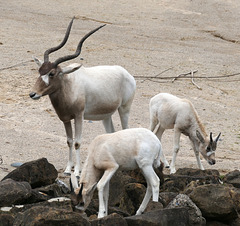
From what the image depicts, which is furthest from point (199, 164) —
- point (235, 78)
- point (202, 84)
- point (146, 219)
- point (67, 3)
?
point (67, 3)

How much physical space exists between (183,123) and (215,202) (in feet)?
10.9

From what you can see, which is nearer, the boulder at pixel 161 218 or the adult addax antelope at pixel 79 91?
the boulder at pixel 161 218

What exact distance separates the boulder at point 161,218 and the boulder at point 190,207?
29cm

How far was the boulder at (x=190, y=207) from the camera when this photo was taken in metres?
7.98

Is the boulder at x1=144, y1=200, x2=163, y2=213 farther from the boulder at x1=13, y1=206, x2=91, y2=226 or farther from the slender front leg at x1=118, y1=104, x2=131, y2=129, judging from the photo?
the slender front leg at x1=118, y1=104, x2=131, y2=129

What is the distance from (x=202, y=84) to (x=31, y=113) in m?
5.41

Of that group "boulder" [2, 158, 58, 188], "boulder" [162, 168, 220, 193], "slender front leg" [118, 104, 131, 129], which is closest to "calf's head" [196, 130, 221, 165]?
"boulder" [162, 168, 220, 193]

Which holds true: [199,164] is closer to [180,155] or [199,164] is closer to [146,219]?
[180,155]

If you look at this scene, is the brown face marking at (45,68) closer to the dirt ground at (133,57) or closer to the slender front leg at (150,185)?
the dirt ground at (133,57)

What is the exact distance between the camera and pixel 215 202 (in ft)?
26.8

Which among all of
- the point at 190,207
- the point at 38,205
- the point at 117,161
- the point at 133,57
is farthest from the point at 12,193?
the point at 133,57

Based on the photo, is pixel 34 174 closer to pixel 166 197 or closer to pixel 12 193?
pixel 12 193

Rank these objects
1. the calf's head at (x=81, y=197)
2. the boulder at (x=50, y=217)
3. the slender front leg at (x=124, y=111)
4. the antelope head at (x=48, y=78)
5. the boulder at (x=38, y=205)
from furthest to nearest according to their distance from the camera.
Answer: the slender front leg at (x=124, y=111), the antelope head at (x=48, y=78), the boulder at (x=38, y=205), the calf's head at (x=81, y=197), the boulder at (x=50, y=217)

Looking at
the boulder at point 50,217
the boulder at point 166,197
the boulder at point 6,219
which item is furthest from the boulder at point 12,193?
the boulder at point 166,197
